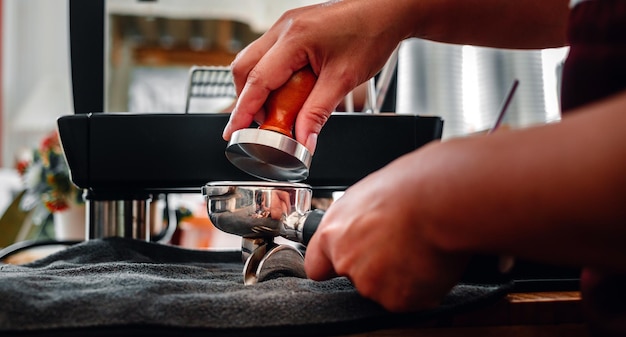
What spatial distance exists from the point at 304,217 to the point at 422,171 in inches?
7.7

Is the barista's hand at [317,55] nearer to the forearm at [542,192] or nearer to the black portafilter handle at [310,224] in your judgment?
the black portafilter handle at [310,224]

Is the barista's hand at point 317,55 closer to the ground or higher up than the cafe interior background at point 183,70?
closer to the ground

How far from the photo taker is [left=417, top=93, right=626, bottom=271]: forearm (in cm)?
22

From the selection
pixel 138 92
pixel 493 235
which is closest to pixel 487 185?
pixel 493 235

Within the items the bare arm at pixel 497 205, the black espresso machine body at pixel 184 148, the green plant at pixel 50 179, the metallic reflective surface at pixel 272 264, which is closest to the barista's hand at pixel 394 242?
the bare arm at pixel 497 205

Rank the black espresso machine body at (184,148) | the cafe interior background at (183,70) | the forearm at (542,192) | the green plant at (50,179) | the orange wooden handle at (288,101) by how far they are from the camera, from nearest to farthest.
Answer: the forearm at (542,192) < the orange wooden handle at (288,101) < the black espresso machine body at (184,148) < the green plant at (50,179) < the cafe interior background at (183,70)

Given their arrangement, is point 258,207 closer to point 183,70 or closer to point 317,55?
point 317,55

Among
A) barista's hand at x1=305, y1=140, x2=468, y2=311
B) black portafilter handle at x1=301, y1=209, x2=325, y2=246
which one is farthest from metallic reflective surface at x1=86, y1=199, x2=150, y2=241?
barista's hand at x1=305, y1=140, x2=468, y2=311

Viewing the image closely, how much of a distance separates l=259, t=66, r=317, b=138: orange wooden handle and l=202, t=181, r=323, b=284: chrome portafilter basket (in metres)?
0.05

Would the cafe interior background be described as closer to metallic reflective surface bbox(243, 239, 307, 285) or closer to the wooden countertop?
metallic reflective surface bbox(243, 239, 307, 285)

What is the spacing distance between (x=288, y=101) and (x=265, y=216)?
99 mm

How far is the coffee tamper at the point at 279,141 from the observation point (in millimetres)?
459

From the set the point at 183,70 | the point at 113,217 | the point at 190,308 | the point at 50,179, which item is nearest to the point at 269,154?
the point at 190,308

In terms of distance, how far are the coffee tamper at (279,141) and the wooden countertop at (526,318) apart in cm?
18
